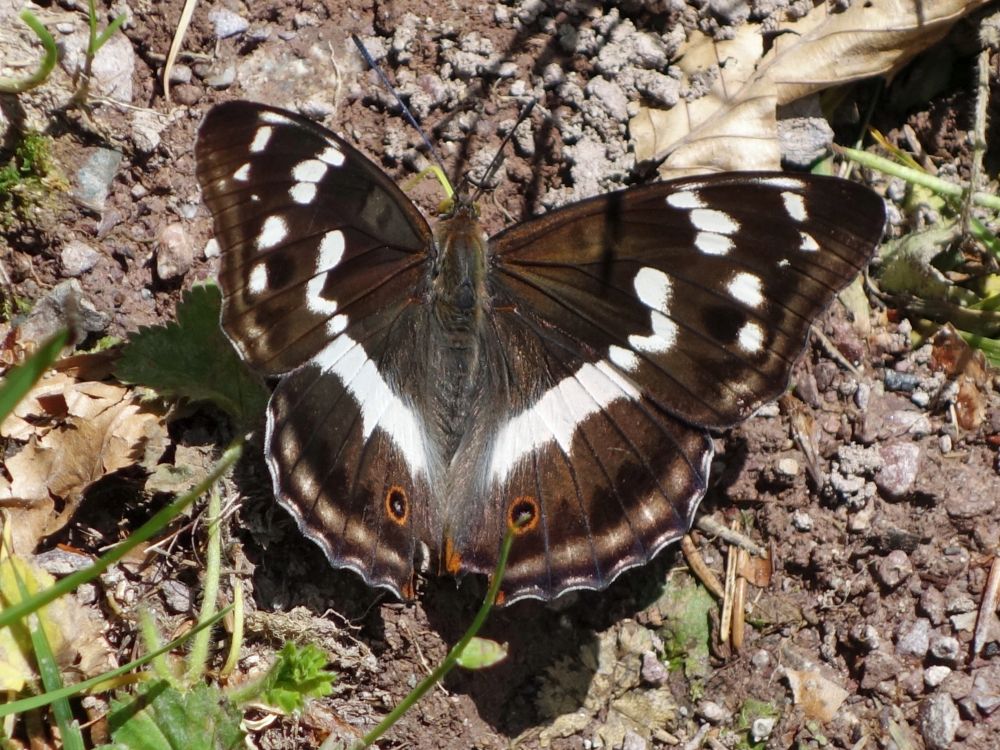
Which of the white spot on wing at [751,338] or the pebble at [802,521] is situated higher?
the white spot on wing at [751,338]

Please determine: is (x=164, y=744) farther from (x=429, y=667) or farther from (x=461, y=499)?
(x=461, y=499)

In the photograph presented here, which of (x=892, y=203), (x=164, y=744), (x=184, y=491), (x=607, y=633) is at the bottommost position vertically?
(x=607, y=633)

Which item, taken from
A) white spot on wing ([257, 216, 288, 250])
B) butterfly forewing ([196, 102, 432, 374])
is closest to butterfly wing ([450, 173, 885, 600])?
butterfly forewing ([196, 102, 432, 374])

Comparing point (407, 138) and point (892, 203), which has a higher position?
point (407, 138)

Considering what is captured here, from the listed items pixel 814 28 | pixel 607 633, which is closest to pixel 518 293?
pixel 607 633

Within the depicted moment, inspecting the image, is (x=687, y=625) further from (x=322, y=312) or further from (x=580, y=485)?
(x=322, y=312)

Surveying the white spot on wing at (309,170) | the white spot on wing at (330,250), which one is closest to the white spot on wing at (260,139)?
Answer: the white spot on wing at (309,170)

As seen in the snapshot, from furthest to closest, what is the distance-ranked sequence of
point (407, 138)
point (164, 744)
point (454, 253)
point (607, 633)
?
point (407, 138), point (607, 633), point (454, 253), point (164, 744)

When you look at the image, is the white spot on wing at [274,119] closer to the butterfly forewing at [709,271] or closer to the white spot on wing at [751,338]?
the butterfly forewing at [709,271]
